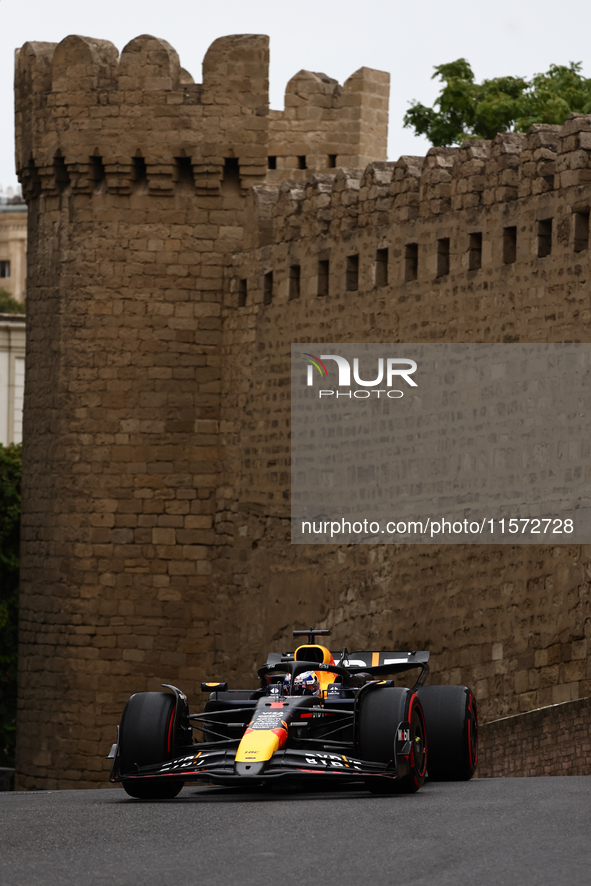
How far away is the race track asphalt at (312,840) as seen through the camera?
6.57m

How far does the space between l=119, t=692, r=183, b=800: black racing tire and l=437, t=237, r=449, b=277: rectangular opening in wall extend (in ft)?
22.8

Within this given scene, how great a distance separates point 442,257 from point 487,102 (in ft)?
50.6

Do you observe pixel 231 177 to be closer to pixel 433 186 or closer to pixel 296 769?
pixel 433 186

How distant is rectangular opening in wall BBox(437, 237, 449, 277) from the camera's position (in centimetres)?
1590

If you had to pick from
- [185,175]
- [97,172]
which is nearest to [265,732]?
[185,175]

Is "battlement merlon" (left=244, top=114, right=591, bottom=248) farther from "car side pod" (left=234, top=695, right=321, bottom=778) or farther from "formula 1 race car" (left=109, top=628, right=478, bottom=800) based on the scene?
"car side pod" (left=234, top=695, right=321, bottom=778)

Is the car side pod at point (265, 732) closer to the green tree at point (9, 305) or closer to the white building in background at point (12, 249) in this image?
the green tree at point (9, 305)

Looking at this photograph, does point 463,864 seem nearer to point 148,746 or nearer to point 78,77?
point 148,746

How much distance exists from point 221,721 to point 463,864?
348 cm

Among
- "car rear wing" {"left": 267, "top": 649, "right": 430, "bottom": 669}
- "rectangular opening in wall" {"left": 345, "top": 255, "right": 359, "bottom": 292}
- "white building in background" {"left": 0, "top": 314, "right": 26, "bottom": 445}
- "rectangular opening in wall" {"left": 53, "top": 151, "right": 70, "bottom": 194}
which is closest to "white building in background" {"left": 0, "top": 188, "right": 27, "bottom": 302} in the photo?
Result: "white building in background" {"left": 0, "top": 314, "right": 26, "bottom": 445}

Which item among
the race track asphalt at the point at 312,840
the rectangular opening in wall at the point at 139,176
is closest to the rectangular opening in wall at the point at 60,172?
the rectangular opening in wall at the point at 139,176

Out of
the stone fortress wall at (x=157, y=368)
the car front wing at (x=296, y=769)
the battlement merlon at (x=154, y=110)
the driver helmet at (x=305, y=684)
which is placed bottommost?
the car front wing at (x=296, y=769)

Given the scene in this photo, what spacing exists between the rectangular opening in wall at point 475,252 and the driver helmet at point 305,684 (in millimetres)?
6067

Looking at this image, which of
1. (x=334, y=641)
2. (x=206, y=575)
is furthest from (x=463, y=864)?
(x=206, y=575)
